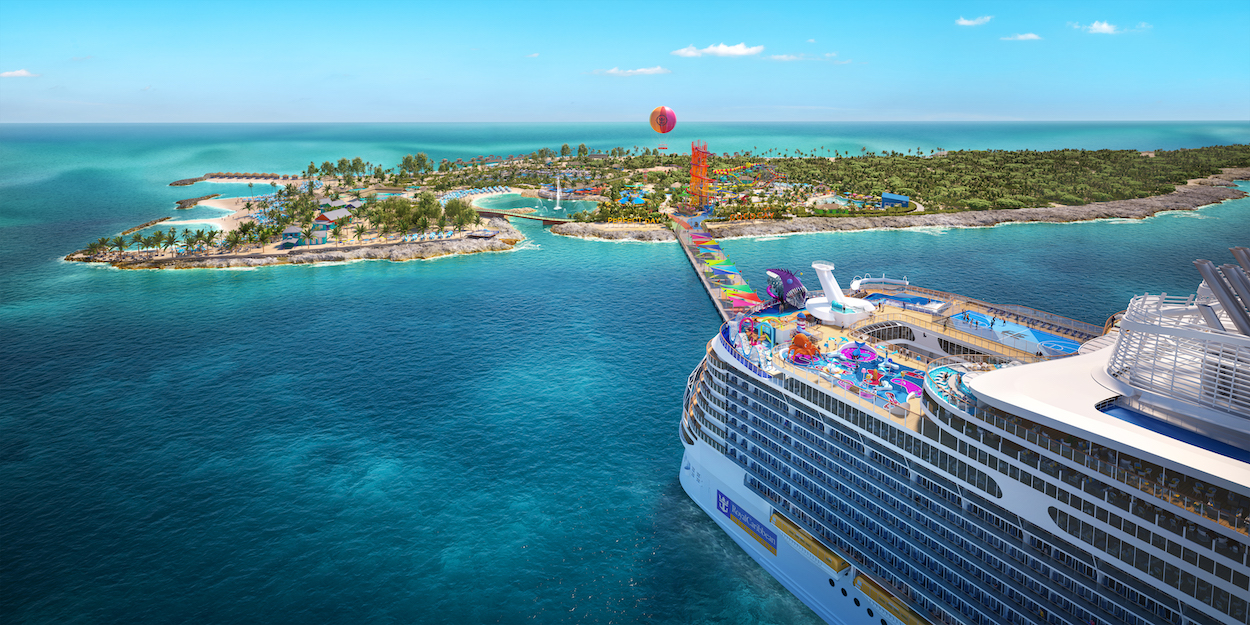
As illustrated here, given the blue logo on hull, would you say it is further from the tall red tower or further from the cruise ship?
the tall red tower

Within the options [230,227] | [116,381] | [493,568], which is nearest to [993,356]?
[493,568]

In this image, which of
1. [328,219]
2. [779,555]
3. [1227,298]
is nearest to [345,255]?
[328,219]

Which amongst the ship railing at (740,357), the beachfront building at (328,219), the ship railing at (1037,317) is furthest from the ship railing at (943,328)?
the beachfront building at (328,219)

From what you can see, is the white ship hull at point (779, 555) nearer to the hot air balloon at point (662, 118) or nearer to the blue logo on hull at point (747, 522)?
the blue logo on hull at point (747, 522)

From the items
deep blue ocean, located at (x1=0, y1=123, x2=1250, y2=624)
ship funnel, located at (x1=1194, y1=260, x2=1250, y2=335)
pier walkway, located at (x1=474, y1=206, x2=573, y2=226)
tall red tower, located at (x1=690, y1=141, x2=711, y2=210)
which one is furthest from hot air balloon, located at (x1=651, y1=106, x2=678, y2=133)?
ship funnel, located at (x1=1194, y1=260, x2=1250, y2=335)

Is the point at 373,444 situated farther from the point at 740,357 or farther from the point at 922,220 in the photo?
the point at 922,220

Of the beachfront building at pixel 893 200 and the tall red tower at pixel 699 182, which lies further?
the tall red tower at pixel 699 182
